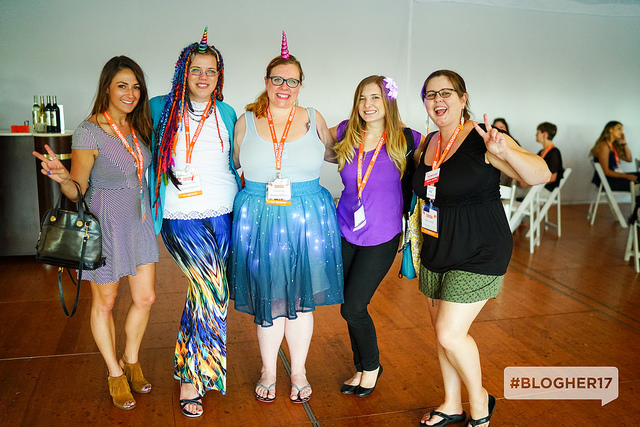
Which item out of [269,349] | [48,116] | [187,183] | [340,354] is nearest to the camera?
[187,183]

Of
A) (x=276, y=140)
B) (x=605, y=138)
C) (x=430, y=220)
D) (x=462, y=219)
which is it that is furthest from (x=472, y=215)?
(x=605, y=138)

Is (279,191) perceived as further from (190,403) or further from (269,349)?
(190,403)

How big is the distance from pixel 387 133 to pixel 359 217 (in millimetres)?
428

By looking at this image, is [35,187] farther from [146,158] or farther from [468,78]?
[468,78]

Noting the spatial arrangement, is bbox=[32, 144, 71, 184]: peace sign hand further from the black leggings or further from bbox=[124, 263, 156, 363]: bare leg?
the black leggings

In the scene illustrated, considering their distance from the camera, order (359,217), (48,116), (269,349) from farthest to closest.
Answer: (48,116) < (269,349) < (359,217)

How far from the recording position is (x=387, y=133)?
102 inches

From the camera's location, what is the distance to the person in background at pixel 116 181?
94.7 inches

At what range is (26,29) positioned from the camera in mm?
7016

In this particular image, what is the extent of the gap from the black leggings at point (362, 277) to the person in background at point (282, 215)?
7cm

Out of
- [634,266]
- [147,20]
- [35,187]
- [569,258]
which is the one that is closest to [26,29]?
[147,20]

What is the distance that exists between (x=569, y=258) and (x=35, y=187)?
17.7 feet

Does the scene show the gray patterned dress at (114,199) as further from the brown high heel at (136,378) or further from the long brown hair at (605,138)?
the long brown hair at (605,138)

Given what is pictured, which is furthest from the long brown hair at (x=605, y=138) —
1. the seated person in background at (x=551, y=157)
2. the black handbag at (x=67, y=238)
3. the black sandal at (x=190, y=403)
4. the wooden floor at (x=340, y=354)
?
the black handbag at (x=67, y=238)
